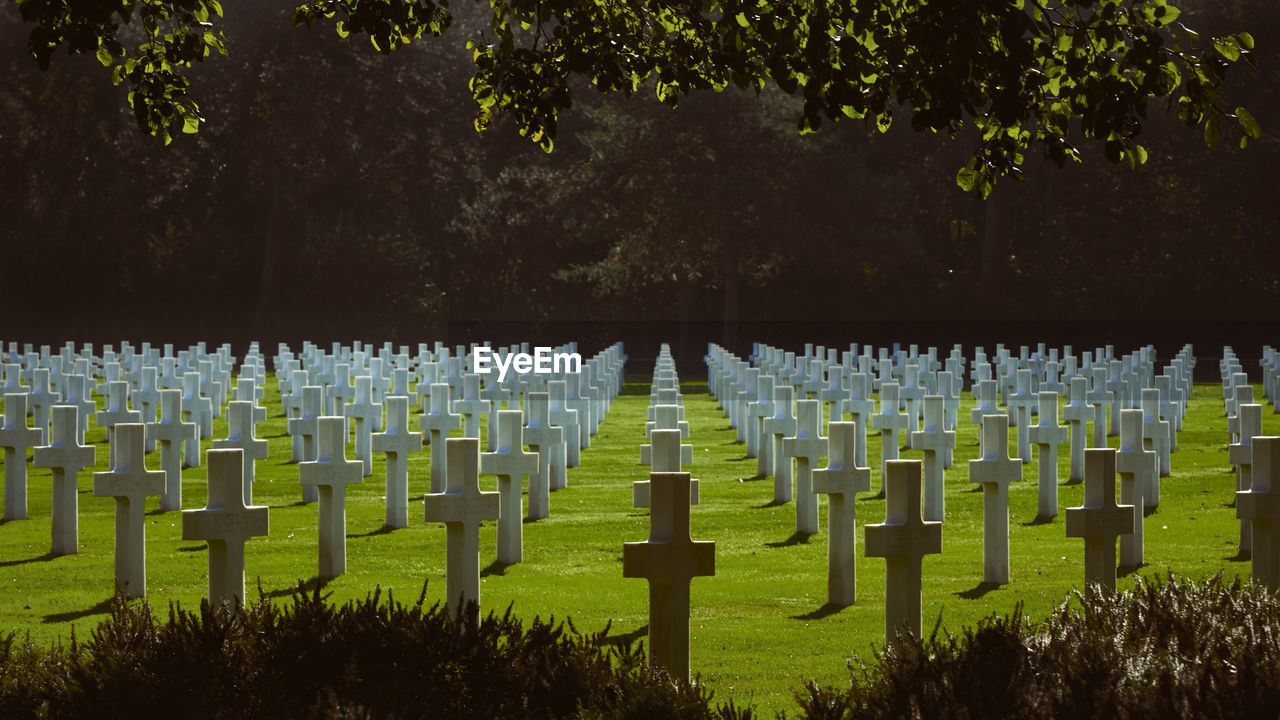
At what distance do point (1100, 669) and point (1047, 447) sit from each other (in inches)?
298

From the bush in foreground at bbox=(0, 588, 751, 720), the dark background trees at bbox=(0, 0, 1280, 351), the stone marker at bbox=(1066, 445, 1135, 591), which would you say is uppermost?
the dark background trees at bbox=(0, 0, 1280, 351)

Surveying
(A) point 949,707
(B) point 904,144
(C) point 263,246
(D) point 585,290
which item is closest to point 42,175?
(C) point 263,246

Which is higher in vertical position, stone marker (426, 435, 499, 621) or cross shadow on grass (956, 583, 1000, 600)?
stone marker (426, 435, 499, 621)

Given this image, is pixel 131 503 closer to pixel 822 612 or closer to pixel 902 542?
pixel 822 612

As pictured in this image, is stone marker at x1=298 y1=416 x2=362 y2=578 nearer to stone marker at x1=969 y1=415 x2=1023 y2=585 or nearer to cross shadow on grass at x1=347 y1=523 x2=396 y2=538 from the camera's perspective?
cross shadow on grass at x1=347 y1=523 x2=396 y2=538

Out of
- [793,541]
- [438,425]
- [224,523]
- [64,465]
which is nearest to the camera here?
[224,523]

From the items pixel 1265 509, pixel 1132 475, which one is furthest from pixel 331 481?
pixel 1265 509

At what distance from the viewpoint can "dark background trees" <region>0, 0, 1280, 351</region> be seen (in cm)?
4512

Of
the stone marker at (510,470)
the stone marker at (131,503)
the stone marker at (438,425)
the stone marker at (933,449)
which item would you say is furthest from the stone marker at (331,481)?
the stone marker at (933,449)

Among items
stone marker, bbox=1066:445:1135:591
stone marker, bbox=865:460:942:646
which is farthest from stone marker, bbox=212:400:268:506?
stone marker, bbox=1066:445:1135:591

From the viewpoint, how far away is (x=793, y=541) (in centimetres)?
1087

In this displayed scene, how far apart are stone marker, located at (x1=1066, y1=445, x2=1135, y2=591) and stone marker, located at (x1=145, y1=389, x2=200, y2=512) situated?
7.65m

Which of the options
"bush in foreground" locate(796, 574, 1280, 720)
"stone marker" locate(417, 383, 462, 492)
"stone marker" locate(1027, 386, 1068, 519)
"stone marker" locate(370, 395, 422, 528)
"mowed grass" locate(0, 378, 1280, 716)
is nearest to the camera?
"bush in foreground" locate(796, 574, 1280, 720)

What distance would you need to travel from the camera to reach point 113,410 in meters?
14.3
